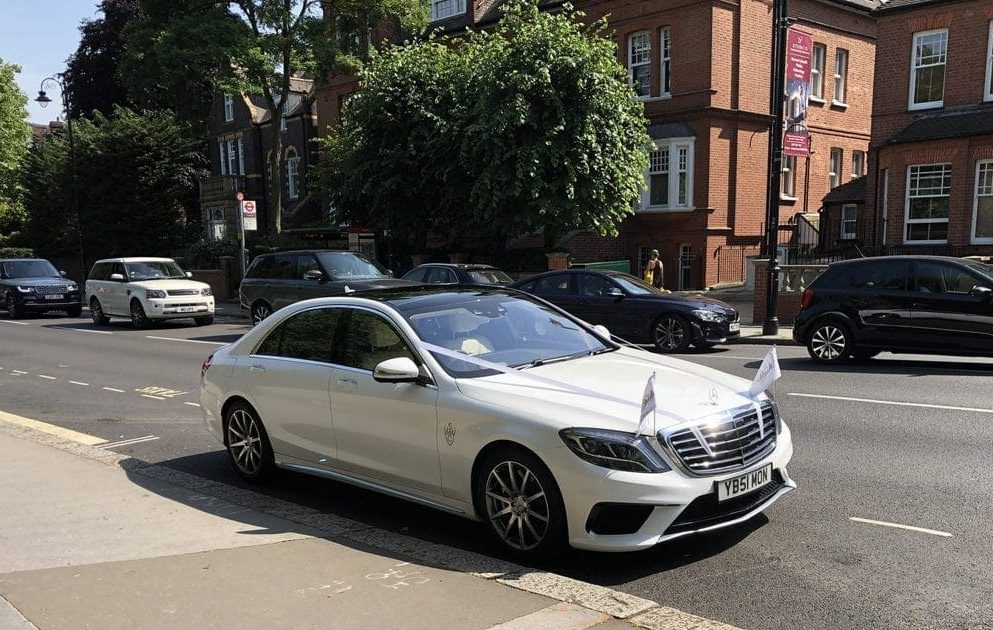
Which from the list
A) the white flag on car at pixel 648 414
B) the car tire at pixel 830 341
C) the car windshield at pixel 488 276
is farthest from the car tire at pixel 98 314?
the white flag on car at pixel 648 414

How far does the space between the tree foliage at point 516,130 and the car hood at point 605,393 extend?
15.1m

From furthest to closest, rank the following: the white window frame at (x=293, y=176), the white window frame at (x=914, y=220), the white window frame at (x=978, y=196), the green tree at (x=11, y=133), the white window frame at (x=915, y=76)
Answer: the green tree at (x=11, y=133)
the white window frame at (x=293, y=176)
the white window frame at (x=915, y=76)
the white window frame at (x=914, y=220)
the white window frame at (x=978, y=196)

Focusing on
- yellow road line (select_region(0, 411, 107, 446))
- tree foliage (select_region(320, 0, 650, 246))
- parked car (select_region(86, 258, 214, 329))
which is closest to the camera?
yellow road line (select_region(0, 411, 107, 446))

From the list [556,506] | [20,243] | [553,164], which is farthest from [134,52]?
[556,506]

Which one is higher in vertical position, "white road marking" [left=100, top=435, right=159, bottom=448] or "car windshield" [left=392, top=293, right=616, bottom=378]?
"car windshield" [left=392, top=293, right=616, bottom=378]

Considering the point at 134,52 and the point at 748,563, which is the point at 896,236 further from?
the point at 134,52

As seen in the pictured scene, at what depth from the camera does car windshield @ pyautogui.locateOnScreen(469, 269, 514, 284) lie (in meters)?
16.7

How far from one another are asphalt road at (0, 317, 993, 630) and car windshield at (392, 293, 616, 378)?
119 cm

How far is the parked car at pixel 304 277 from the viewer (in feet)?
51.5

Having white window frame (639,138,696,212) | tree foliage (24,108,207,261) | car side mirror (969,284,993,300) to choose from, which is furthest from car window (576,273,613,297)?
tree foliage (24,108,207,261)

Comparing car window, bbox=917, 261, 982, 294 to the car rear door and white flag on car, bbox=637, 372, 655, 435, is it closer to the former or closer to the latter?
white flag on car, bbox=637, 372, 655, 435

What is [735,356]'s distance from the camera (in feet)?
43.1

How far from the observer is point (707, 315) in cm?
1380

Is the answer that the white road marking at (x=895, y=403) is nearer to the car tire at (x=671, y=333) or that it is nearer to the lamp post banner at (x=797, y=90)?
the car tire at (x=671, y=333)
